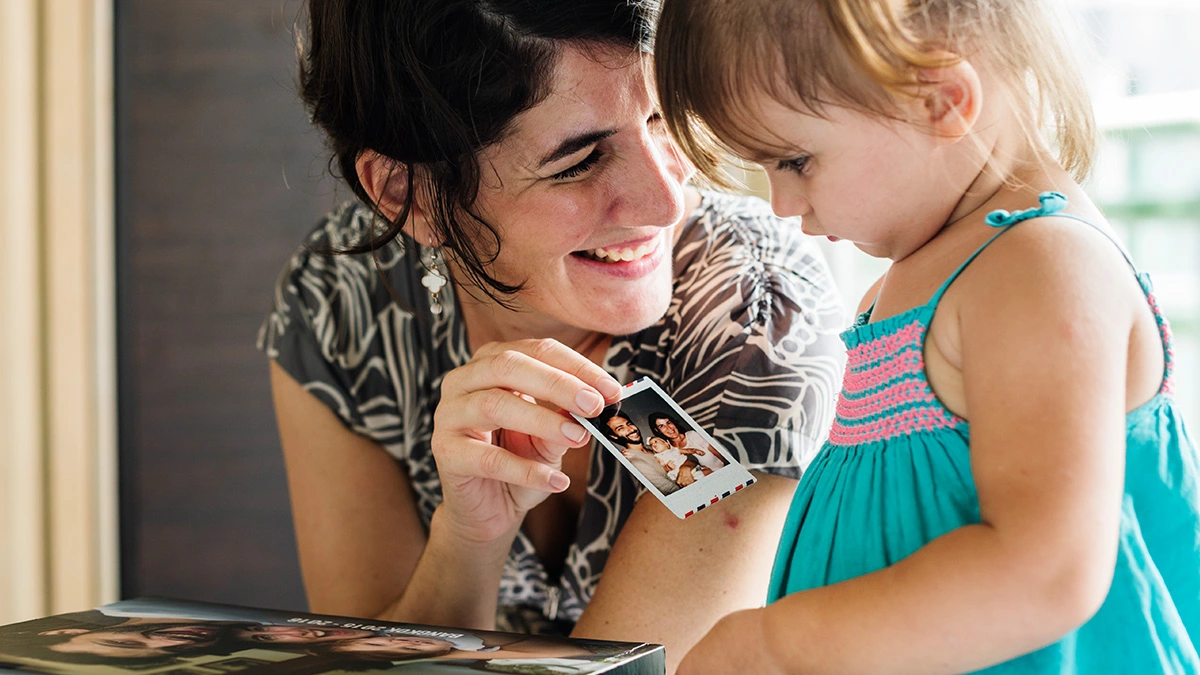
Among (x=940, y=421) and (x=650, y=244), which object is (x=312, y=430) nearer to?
(x=650, y=244)

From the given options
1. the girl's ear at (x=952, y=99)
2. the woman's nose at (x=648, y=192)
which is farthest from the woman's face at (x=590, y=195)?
the girl's ear at (x=952, y=99)

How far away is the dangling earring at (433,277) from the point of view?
1.20 metres

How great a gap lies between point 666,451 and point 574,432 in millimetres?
79

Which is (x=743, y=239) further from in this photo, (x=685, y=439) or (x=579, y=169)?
(x=685, y=439)

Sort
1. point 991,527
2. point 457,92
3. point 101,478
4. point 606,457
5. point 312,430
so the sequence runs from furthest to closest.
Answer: point 101,478, point 312,430, point 606,457, point 457,92, point 991,527

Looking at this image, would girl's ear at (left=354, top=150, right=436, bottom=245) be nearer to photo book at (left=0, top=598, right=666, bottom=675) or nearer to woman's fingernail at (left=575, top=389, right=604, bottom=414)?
woman's fingernail at (left=575, top=389, right=604, bottom=414)

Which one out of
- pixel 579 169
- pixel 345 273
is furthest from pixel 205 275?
pixel 579 169

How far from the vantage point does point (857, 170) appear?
733 mm

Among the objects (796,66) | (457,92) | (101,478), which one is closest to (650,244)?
(457,92)

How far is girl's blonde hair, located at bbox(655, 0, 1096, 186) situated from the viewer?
0.67 meters

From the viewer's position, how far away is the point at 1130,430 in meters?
0.70

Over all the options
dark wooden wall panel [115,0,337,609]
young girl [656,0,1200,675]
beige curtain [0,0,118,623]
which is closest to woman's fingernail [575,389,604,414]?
young girl [656,0,1200,675]

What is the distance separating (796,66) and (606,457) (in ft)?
1.94

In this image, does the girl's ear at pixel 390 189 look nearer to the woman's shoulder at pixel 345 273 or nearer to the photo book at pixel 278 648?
the woman's shoulder at pixel 345 273
